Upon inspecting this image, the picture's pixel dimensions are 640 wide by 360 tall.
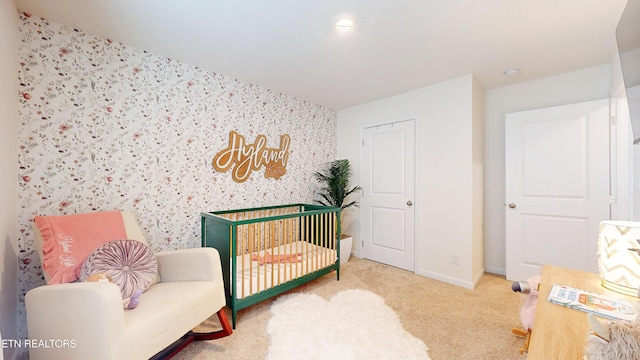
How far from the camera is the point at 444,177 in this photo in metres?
2.73

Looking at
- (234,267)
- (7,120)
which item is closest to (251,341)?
(234,267)

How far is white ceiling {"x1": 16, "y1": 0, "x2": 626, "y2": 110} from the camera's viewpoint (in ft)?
5.02

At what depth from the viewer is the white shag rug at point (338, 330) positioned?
158 centimetres

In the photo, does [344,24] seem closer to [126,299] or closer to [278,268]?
[278,268]

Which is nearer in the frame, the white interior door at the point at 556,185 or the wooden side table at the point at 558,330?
the wooden side table at the point at 558,330

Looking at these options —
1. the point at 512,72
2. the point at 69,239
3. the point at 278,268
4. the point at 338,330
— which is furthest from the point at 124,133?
the point at 512,72

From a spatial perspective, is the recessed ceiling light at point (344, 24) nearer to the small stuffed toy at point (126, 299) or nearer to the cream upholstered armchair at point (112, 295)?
the cream upholstered armchair at point (112, 295)

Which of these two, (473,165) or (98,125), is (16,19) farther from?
(473,165)

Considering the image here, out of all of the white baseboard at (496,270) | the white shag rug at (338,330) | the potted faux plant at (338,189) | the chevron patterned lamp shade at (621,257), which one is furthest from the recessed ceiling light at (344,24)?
the white baseboard at (496,270)

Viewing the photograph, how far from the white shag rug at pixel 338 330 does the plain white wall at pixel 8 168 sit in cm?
149

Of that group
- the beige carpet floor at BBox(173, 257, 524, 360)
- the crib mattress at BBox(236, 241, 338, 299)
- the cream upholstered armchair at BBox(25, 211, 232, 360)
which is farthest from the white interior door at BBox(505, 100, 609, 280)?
the cream upholstered armchair at BBox(25, 211, 232, 360)

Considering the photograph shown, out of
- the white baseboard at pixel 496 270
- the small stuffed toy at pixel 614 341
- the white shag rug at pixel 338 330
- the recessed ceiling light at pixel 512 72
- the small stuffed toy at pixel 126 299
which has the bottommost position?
the white shag rug at pixel 338 330

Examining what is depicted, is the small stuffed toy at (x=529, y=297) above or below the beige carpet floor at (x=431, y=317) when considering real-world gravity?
above

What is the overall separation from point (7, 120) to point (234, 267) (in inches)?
60.1
